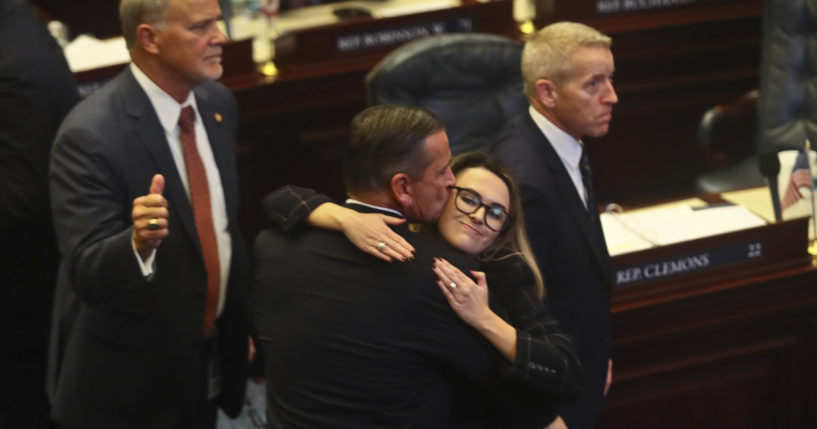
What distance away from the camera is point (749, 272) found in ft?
9.52

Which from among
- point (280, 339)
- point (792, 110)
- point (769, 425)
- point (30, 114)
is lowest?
point (769, 425)

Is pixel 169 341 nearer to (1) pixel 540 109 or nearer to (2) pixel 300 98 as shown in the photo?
(1) pixel 540 109

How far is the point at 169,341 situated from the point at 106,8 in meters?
2.71

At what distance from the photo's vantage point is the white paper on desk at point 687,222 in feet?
9.50

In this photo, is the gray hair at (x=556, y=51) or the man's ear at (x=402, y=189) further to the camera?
the gray hair at (x=556, y=51)

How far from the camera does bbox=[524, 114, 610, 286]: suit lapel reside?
8.20ft

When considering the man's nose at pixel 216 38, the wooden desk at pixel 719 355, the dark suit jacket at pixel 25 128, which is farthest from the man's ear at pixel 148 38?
the wooden desk at pixel 719 355

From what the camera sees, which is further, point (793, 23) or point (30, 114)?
point (793, 23)

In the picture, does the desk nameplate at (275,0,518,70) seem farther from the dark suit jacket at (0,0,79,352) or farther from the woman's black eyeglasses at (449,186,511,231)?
the woman's black eyeglasses at (449,186,511,231)

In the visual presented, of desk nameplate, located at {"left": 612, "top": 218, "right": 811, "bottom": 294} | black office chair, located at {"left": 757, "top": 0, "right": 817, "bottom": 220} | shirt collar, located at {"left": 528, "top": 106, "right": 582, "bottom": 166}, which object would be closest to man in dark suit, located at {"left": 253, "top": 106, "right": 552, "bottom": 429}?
shirt collar, located at {"left": 528, "top": 106, "right": 582, "bottom": 166}

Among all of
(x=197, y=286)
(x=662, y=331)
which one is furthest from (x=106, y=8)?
(x=662, y=331)

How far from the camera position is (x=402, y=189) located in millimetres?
1977

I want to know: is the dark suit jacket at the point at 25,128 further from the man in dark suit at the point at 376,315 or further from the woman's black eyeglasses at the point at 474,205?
the woman's black eyeglasses at the point at 474,205

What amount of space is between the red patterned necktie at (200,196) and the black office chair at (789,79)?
1830mm
